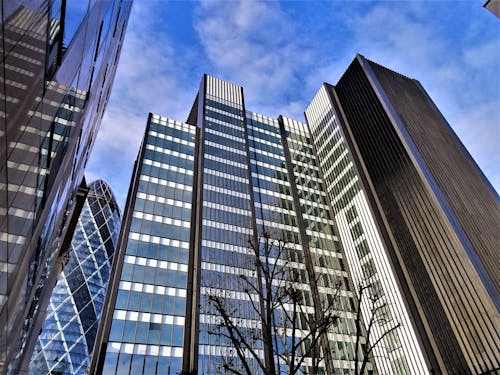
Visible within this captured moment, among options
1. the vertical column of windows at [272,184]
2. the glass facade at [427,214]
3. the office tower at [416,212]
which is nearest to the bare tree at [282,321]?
the glass facade at [427,214]

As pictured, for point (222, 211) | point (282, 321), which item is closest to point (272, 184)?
point (222, 211)

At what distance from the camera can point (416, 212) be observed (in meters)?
49.2

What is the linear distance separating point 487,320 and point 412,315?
9.36m

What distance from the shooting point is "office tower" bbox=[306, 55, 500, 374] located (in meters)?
39.0

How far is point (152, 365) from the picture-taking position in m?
39.8

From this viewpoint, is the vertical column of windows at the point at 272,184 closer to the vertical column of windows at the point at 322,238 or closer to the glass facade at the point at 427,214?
the vertical column of windows at the point at 322,238

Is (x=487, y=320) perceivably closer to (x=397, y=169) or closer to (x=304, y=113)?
(x=397, y=169)

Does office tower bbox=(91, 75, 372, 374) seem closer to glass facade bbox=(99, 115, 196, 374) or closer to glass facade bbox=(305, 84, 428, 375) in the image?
glass facade bbox=(99, 115, 196, 374)

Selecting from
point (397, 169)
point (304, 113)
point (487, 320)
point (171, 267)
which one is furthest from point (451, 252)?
point (304, 113)

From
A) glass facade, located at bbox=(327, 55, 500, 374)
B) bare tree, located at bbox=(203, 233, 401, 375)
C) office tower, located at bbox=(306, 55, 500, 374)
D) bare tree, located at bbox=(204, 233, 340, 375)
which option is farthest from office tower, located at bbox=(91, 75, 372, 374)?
bare tree, located at bbox=(204, 233, 340, 375)

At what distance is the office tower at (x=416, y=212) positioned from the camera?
3900cm

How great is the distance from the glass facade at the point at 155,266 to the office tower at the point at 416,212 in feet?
98.6

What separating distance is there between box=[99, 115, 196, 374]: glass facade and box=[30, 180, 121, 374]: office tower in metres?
62.2

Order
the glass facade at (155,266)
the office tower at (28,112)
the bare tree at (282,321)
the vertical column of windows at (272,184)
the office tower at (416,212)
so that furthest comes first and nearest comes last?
the vertical column of windows at (272,184), the glass facade at (155,266), the office tower at (416,212), the bare tree at (282,321), the office tower at (28,112)
